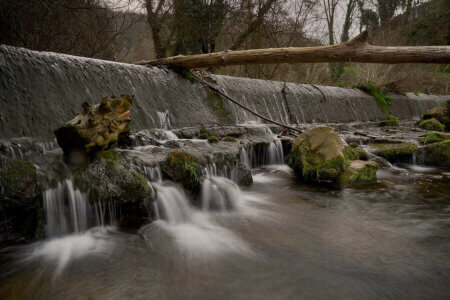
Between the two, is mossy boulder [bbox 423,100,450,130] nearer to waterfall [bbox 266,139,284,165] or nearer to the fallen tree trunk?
the fallen tree trunk

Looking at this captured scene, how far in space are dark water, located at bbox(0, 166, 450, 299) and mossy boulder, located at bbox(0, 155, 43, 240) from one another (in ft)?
0.50

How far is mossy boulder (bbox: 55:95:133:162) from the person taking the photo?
270 centimetres

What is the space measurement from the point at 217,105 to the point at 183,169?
3.78 meters

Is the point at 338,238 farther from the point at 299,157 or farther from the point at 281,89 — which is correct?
the point at 281,89

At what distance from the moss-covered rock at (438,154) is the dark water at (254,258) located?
115 inches

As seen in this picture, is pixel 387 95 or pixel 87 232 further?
pixel 387 95

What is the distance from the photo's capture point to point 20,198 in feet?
6.63

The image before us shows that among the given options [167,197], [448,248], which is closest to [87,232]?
[167,197]

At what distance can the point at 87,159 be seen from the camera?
2727 mm

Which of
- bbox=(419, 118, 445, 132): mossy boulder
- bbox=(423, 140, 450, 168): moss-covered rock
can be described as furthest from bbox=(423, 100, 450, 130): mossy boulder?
bbox=(423, 140, 450, 168): moss-covered rock

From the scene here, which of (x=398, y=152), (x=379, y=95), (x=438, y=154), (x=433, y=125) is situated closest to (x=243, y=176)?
(x=398, y=152)

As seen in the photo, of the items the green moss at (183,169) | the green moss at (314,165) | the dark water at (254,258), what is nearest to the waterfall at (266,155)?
the green moss at (314,165)

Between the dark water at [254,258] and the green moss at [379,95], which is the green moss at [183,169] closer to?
the dark water at [254,258]

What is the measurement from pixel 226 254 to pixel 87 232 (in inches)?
48.9
